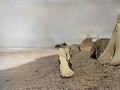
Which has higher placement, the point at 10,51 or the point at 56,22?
the point at 56,22

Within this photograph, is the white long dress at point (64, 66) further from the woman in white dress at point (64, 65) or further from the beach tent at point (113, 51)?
the beach tent at point (113, 51)

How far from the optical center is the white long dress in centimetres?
480

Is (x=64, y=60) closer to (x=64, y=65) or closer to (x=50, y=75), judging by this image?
(x=64, y=65)

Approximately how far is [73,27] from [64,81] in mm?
788

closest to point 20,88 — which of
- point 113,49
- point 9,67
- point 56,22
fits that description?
point 9,67

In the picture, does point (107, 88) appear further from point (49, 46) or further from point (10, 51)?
point (10, 51)

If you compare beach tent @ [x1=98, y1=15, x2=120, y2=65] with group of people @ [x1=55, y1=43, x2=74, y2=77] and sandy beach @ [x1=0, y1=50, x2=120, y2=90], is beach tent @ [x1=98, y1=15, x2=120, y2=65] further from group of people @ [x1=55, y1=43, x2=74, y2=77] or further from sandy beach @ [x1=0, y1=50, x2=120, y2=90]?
group of people @ [x1=55, y1=43, x2=74, y2=77]

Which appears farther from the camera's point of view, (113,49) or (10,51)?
(113,49)

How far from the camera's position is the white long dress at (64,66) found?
4801mm

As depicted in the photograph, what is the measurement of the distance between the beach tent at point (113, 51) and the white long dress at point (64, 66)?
1.85ft

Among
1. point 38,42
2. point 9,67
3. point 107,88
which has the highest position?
point 38,42

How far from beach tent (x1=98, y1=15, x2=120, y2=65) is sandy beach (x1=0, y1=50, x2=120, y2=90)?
5.9 inches

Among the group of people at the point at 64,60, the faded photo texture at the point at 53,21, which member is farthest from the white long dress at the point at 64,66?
the faded photo texture at the point at 53,21

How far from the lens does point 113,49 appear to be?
17.2 ft
